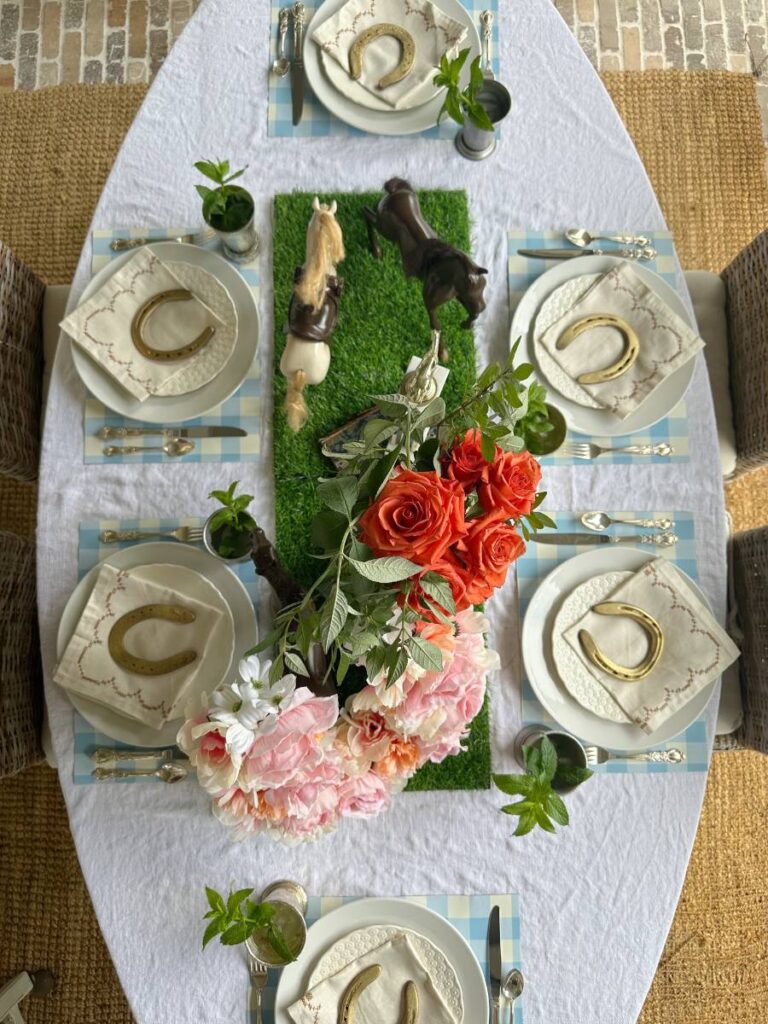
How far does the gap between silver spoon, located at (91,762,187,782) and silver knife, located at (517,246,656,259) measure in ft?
3.13

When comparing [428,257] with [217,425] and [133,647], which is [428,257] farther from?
[133,647]

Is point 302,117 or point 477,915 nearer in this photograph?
point 477,915

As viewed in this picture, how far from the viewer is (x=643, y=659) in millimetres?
1247

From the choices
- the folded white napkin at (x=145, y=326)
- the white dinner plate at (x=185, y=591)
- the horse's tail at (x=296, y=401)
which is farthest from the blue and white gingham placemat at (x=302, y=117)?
the white dinner plate at (x=185, y=591)

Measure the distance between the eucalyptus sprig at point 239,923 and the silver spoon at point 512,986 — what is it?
322 mm

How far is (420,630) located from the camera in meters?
0.86

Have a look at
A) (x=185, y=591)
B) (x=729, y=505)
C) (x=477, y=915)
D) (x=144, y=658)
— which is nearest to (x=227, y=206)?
(x=185, y=591)

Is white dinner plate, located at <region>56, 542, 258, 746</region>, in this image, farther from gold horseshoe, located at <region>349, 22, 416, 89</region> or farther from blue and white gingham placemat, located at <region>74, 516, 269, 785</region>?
gold horseshoe, located at <region>349, 22, 416, 89</region>

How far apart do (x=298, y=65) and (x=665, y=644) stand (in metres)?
1.09

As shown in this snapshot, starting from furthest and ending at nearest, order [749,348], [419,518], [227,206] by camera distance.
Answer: [749,348] → [227,206] → [419,518]

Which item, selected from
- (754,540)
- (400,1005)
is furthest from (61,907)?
(754,540)

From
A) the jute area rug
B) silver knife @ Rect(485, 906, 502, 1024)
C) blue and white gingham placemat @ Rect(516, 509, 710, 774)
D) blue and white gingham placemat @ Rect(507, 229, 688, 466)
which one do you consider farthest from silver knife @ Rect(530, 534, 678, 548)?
the jute area rug

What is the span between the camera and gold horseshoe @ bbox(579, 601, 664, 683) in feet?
4.02

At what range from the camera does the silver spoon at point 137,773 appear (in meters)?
1.20
